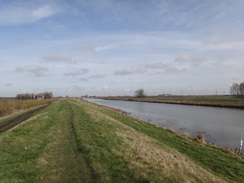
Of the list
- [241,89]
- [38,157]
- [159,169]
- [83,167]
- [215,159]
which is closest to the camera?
[83,167]

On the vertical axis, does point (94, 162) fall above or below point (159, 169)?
above

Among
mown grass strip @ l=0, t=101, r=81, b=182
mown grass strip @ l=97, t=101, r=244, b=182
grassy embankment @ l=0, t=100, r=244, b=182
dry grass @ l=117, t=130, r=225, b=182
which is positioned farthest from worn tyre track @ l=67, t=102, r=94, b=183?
mown grass strip @ l=97, t=101, r=244, b=182

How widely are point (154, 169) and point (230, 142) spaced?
13081mm

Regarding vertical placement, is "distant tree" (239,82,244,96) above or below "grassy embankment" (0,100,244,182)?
above

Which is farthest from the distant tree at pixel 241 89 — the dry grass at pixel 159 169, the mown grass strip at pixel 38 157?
the mown grass strip at pixel 38 157

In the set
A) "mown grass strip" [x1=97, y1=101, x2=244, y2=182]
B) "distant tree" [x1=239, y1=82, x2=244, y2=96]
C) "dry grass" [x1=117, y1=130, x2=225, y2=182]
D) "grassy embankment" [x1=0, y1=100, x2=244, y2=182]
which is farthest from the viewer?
"distant tree" [x1=239, y1=82, x2=244, y2=96]

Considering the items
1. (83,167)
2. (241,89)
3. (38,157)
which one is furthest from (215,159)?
(241,89)

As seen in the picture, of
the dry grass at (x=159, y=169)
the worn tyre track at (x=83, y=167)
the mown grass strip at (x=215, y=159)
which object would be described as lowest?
the mown grass strip at (x=215, y=159)

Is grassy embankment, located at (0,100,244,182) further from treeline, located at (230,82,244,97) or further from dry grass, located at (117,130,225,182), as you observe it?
treeline, located at (230,82,244,97)

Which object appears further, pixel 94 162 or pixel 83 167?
pixel 94 162

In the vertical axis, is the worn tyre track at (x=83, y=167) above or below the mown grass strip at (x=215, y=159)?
above

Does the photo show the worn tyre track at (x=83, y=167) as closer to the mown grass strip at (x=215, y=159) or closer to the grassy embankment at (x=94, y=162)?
the grassy embankment at (x=94, y=162)

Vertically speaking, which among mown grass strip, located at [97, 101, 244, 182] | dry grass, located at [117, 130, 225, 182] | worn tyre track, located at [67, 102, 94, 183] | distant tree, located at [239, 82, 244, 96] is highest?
distant tree, located at [239, 82, 244, 96]

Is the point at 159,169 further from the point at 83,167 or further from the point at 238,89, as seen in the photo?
the point at 238,89
